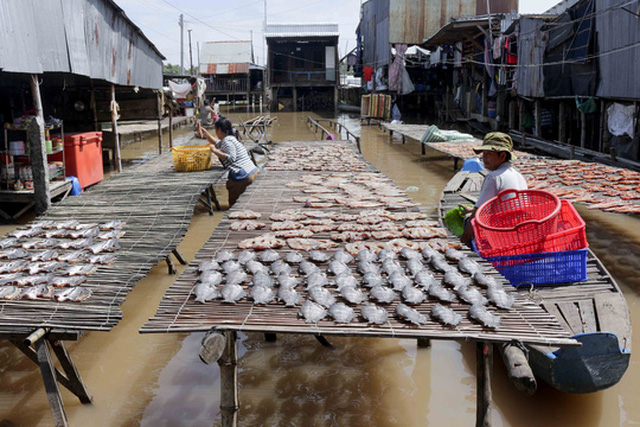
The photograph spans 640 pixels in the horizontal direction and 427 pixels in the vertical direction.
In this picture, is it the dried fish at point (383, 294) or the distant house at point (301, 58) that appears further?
the distant house at point (301, 58)

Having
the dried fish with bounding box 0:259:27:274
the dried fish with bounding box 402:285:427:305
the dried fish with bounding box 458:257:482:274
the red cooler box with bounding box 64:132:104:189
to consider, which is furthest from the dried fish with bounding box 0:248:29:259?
the red cooler box with bounding box 64:132:104:189

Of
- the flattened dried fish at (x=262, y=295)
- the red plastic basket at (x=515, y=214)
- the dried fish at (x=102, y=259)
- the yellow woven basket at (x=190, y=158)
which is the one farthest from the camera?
the yellow woven basket at (x=190, y=158)

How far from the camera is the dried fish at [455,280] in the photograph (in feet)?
12.4

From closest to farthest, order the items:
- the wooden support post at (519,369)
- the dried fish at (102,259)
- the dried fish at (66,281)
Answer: the wooden support post at (519,369)
the dried fish at (66,281)
the dried fish at (102,259)

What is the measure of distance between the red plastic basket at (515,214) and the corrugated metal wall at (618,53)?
767 cm

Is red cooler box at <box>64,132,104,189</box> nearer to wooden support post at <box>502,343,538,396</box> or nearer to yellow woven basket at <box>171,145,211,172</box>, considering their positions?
yellow woven basket at <box>171,145,211,172</box>

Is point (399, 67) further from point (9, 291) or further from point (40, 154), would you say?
point (9, 291)

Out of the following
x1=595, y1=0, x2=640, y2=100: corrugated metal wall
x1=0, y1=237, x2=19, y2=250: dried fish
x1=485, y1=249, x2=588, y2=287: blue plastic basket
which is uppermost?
x1=595, y1=0, x2=640, y2=100: corrugated metal wall

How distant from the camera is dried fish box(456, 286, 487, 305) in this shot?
3521mm

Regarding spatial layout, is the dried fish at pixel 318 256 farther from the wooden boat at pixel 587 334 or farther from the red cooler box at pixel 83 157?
the red cooler box at pixel 83 157

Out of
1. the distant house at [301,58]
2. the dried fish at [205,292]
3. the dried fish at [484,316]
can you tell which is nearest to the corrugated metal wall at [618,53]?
the dried fish at [484,316]

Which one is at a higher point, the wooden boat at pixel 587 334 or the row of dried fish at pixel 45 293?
the row of dried fish at pixel 45 293

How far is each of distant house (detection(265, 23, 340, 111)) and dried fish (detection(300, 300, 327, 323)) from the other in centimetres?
3558

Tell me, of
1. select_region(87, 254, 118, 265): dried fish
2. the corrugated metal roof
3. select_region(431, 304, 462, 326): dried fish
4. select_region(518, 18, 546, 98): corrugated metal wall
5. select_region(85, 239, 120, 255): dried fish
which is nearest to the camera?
select_region(431, 304, 462, 326): dried fish
